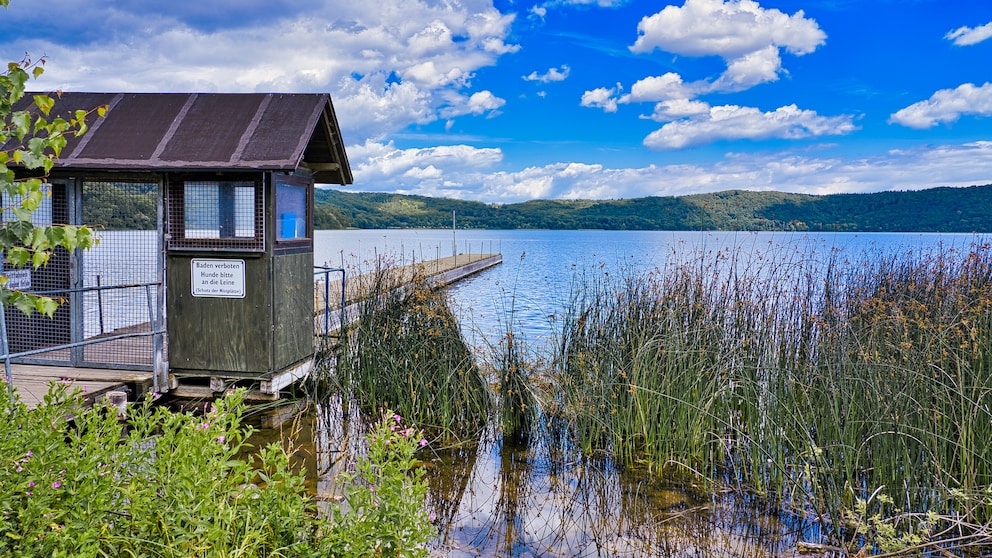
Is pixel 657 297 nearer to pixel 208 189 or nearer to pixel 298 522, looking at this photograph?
pixel 208 189

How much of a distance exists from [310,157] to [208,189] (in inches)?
57.2

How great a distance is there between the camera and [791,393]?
4.54 metres

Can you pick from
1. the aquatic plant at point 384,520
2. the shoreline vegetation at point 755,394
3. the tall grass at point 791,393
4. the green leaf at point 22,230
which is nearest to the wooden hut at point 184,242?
the shoreline vegetation at point 755,394

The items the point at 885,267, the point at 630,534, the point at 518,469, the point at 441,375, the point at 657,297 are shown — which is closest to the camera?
the point at 630,534

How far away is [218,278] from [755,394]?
4456 millimetres

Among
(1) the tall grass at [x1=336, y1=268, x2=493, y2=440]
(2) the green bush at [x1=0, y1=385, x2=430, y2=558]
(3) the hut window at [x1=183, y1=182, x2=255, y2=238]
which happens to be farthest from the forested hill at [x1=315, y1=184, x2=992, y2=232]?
(2) the green bush at [x1=0, y1=385, x2=430, y2=558]

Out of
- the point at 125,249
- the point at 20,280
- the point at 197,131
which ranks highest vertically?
the point at 197,131

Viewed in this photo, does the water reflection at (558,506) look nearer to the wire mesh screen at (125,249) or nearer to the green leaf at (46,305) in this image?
the wire mesh screen at (125,249)

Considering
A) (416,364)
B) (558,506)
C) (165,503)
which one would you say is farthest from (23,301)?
(416,364)

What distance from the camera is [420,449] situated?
5.48 m

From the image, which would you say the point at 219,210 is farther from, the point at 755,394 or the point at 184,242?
the point at 755,394

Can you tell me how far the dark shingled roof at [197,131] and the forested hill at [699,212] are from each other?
370 centimetres

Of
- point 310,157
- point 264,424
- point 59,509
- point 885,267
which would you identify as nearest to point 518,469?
point 264,424

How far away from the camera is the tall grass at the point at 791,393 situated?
402 centimetres
